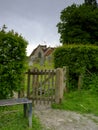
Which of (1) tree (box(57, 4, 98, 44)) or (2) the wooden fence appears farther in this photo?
(1) tree (box(57, 4, 98, 44))

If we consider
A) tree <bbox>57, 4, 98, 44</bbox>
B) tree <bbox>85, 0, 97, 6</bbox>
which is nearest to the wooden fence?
tree <bbox>57, 4, 98, 44</bbox>

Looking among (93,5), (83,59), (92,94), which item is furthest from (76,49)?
(93,5)

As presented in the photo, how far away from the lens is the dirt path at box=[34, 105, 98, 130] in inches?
296

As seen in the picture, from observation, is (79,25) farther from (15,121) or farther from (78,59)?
(15,121)

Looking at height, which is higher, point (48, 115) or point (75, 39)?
point (75, 39)

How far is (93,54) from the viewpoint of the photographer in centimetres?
1369

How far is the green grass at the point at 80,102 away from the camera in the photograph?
973 cm

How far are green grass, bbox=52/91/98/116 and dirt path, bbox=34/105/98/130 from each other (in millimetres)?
552

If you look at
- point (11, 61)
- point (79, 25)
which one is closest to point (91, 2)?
point (79, 25)

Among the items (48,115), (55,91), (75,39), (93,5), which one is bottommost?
(48,115)

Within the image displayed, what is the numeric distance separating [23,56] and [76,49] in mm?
5650

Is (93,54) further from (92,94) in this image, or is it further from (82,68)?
(92,94)

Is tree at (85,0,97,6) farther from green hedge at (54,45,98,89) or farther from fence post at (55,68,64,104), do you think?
fence post at (55,68,64,104)

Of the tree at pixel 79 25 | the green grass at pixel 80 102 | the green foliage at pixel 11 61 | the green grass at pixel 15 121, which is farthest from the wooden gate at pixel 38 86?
the tree at pixel 79 25
